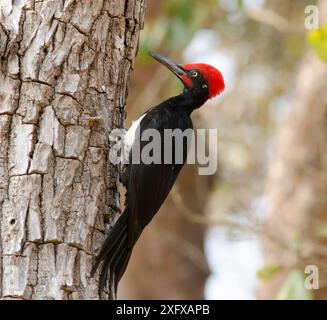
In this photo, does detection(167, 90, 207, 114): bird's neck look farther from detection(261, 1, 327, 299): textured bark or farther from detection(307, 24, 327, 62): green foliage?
detection(261, 1, 327, 299): textured bark

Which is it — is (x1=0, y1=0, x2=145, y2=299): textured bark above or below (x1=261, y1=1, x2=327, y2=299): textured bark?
below

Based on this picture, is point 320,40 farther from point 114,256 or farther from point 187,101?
point 114,256

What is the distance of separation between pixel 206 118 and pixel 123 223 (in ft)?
14.0

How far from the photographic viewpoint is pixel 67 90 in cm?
381

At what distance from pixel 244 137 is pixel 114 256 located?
5.30 metres

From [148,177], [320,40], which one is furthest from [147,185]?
[320,40]

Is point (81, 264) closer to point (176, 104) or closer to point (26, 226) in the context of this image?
point (26, 226)

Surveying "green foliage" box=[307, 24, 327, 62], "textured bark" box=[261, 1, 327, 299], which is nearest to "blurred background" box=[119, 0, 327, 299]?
"textured bark" box=[261, 1, 327, 299]

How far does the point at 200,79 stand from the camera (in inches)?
201

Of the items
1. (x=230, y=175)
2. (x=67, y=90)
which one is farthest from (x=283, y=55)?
(x=67, y=90)

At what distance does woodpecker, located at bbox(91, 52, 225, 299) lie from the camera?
150 inches

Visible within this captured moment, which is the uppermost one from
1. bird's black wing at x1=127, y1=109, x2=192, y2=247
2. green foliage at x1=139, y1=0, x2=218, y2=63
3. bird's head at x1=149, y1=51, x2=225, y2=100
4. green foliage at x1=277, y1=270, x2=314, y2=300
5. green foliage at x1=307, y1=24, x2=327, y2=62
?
green foliage at x1=139, y1=0, x2=218, y2=63

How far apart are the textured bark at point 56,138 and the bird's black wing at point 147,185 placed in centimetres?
13

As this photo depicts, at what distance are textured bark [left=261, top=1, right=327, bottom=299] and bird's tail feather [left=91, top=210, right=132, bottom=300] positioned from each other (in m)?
3.77
